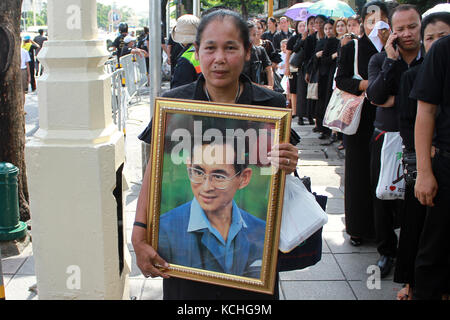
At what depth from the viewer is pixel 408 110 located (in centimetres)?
342

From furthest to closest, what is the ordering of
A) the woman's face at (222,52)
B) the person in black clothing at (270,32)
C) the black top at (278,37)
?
the person in black clothing at (270,32), the black top at (278,37), the woman's face at (222,52)

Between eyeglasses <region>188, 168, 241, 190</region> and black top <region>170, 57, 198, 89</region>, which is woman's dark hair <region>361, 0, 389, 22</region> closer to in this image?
black top <region>170, 57, 198, 89</region>

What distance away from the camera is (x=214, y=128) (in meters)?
2.11

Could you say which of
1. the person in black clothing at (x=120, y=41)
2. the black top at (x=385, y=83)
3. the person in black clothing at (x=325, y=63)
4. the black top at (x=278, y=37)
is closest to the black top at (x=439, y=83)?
the black top at (x=385, y=83)

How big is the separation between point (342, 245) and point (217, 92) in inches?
121

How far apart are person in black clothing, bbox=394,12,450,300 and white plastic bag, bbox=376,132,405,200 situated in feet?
1.48

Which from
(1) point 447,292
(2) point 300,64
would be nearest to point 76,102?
(1) point 447,292

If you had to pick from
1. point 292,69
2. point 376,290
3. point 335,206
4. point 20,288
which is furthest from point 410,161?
point 292,69

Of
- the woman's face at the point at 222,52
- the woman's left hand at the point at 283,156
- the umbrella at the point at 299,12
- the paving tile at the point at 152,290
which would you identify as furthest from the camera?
the umbrella at the point at 299,12

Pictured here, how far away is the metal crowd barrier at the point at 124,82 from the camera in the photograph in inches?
340

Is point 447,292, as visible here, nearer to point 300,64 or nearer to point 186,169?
point 186,169

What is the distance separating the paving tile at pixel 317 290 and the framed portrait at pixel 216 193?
1900 mm

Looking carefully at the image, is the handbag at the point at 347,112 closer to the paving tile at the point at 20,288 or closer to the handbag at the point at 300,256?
the handbag at the point at 300,256

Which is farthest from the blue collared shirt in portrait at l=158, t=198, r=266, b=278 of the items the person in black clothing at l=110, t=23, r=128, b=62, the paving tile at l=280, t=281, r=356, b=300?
the person in black clothing at l=110, t=23, r=128, b=62
